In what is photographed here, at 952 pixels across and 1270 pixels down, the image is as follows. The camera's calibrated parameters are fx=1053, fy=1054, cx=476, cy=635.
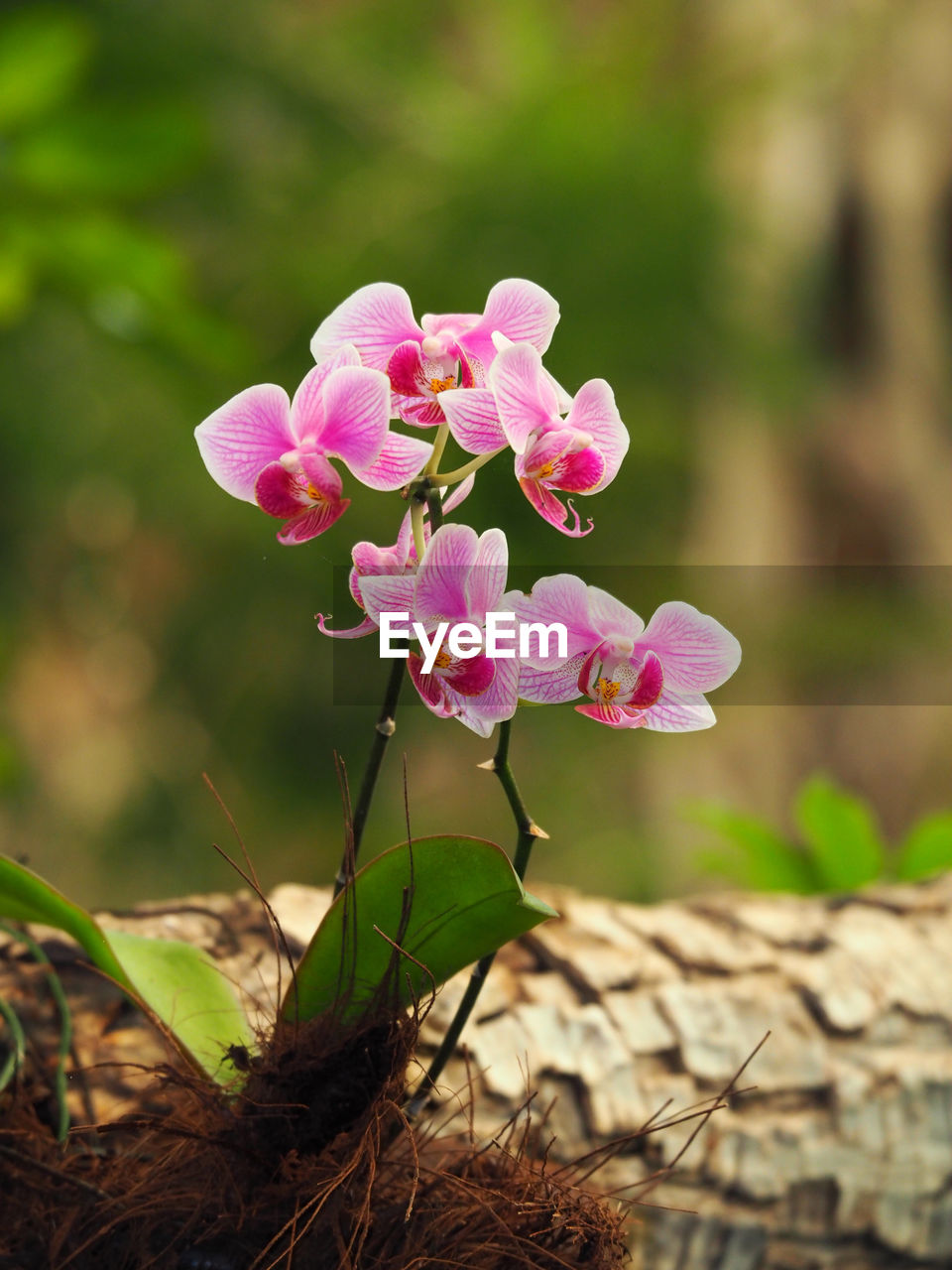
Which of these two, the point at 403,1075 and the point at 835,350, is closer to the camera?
the point at 403,1075

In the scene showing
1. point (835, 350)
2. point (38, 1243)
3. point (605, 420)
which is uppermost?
point (835, 350)

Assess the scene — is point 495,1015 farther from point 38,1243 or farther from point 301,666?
point 301,666

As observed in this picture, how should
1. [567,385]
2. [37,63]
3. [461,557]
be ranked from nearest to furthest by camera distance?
[461,557] < [37,63] < [567,385]

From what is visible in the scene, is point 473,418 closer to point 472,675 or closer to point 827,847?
point 472,675

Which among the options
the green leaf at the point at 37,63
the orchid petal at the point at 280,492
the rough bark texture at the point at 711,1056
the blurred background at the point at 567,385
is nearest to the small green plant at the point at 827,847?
the rough bark texture at the point at 711,1056

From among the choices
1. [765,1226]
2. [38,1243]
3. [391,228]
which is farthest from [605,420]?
[391,228]

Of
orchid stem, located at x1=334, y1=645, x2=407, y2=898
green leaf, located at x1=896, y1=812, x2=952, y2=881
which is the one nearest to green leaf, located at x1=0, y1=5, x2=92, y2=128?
orchid stem, located at x1=334, y1=645, x2=407, y2=898

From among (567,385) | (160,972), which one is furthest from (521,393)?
(567,385)
